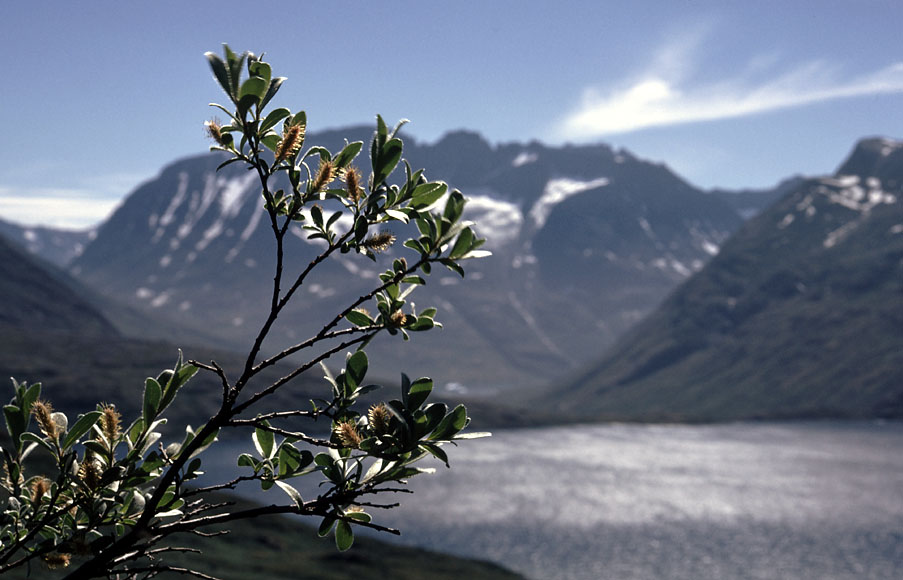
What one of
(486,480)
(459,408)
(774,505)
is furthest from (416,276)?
(486,480)

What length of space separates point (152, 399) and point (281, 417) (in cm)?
72

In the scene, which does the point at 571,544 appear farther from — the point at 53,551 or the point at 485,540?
the point at 53,551

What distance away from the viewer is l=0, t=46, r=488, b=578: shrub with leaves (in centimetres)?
431

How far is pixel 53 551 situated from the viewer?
473cm

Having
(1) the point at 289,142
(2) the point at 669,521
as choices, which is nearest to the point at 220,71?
(1) the point at 289,142

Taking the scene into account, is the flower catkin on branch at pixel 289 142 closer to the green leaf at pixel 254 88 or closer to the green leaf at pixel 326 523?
the green leaf at pixel 254 88

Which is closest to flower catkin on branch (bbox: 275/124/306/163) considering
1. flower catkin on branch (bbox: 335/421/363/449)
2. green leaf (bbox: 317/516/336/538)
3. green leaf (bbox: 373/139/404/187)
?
green leaf (bbox: 373/139/404/187)

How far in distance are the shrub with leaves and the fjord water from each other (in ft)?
380

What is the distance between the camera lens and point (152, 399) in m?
→ 4.41

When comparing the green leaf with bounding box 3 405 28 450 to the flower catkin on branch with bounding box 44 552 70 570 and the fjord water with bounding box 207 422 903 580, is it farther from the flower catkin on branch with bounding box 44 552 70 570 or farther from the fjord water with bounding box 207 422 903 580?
the fjord water with bounding box 207 422 903 580

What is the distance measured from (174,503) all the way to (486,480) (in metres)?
186

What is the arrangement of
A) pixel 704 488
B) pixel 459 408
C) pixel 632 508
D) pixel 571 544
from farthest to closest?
pixel 704 488, pixel 632 508, pixel 571 544, pixel 459 408

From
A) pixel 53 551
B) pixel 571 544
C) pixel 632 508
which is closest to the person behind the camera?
pixel 53 551

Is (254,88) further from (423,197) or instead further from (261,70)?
(423,197)
